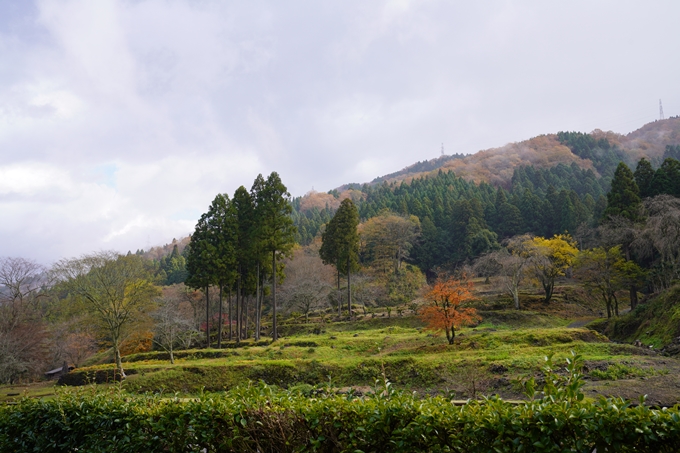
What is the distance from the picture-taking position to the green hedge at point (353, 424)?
8.19ft

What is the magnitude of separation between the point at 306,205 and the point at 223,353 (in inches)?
3039

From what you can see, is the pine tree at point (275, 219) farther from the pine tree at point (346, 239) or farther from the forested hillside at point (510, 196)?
the forested hillside at point (510, 196)

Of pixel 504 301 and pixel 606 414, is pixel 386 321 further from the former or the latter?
pixel 606 414

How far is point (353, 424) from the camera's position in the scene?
3182 millimetres

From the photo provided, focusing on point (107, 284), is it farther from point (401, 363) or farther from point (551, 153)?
point (551, 153)

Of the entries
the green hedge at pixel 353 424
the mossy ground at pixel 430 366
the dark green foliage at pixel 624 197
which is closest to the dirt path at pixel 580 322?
the dark green foliage at pixel 624 197

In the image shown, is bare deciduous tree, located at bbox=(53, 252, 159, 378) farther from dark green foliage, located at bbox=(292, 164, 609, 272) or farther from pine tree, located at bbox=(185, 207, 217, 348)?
dark green foliage, located at bbox=(292, 164, 609, 272)

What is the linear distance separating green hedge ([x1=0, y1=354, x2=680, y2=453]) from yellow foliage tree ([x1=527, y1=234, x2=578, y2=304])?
27.7m

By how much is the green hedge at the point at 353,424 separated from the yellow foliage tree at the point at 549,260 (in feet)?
91.0

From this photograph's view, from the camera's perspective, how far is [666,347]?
41.7 feet

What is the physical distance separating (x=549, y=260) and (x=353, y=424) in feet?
97.7

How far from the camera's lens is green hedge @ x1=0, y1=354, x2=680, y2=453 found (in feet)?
8.19

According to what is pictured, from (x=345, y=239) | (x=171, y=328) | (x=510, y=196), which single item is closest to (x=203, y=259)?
(x=171, y=328)

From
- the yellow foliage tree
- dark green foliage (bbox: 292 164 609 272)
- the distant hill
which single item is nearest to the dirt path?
the yellow foliage tree
